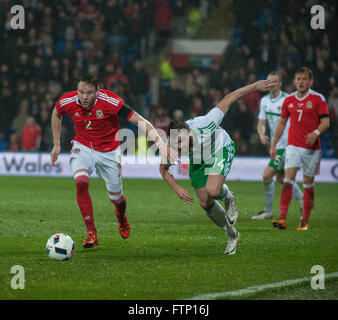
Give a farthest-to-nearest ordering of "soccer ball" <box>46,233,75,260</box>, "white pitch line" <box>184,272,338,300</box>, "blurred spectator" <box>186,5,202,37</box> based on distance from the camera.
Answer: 1. "blurred spectator" <box>186,5,202,37</box>
2. "soccer ball" <box>46,233,75,260</box>
3. "white pitch line" <box>184,272,338,300</box>

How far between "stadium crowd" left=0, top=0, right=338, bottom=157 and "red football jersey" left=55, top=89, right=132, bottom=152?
9.04m

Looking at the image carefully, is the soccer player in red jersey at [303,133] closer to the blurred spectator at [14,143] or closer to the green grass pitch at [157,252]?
the green grass pitch at [157,252]

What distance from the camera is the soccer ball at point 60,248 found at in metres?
6.83

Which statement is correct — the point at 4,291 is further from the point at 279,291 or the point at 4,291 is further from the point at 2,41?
the point at 2,41

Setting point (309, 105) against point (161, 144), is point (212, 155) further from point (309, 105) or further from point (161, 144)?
point (309, 105)

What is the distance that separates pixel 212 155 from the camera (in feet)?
24.6

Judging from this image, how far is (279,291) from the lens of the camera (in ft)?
18.3

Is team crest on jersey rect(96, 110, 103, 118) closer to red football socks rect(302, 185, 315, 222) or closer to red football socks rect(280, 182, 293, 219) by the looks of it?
red football socks rect(280, 182, 293, 219)

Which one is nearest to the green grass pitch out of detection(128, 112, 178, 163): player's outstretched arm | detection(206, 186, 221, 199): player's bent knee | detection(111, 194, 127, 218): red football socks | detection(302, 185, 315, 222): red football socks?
detection(302, 185, 315, 222): red football socks

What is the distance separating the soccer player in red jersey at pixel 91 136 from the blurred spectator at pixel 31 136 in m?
10.5

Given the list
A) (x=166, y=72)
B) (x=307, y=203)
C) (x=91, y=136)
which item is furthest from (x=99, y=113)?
(x=166, y=72)

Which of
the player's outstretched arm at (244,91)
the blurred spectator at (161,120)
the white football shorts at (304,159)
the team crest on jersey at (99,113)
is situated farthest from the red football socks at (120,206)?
the blurred spectator at (161,120)

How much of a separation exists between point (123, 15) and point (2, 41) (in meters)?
3.98

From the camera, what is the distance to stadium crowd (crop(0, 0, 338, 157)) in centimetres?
1831
